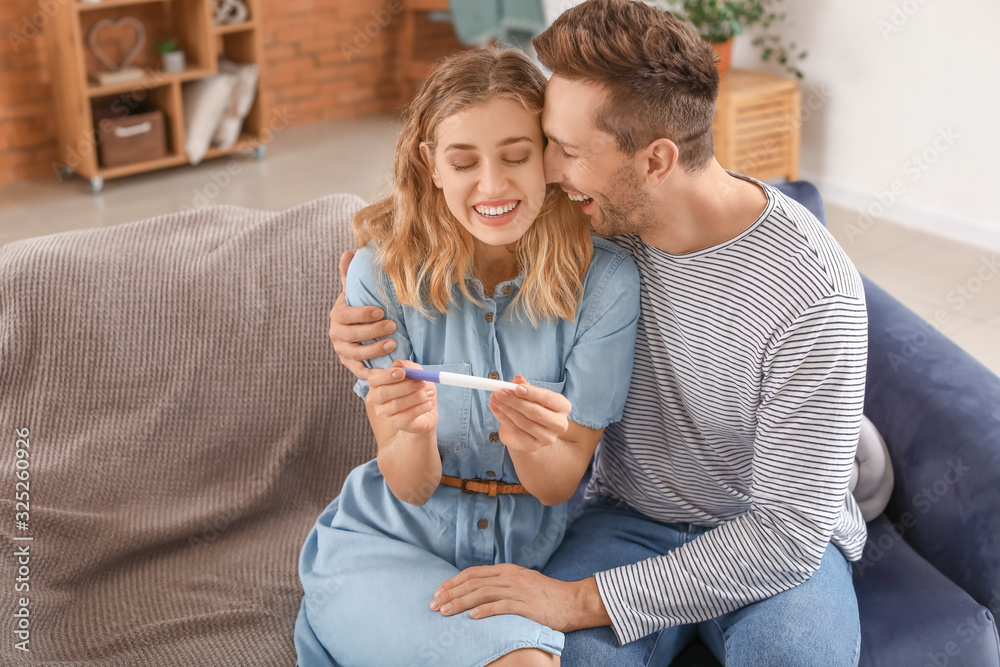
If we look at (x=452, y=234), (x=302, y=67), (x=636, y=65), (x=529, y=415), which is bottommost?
(x=302, y=67)

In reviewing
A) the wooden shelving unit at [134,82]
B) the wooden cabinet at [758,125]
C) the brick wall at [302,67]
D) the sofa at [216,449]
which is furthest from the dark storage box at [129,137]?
the sofa at [216,449]

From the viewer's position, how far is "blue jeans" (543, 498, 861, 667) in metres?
1.35

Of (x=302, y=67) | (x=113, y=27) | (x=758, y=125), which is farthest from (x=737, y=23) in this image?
(x=113, y=27)

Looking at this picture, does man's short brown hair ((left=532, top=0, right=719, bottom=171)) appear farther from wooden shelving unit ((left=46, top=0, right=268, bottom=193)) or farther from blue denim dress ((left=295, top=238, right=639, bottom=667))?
wooden shelving unit ((left=46, top=0, right=268, bottom=193))

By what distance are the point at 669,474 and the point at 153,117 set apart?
3.64 meters

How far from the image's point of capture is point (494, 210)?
4.60ft

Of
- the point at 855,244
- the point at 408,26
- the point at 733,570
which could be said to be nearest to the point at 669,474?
the point at 733,570

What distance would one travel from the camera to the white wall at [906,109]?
3.65 meters

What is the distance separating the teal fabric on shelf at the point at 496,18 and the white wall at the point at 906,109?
1.35 m

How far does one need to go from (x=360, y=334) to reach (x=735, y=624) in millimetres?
709

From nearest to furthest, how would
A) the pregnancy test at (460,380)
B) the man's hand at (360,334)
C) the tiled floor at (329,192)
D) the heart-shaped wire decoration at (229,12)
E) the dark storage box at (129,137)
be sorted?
the pregnancy test at (460,380) → the man's hand at (360,334) → the tiled floor at (329,192) → the dark storage box at (129,137) → the heart-shaped wire decoration at (229,12)

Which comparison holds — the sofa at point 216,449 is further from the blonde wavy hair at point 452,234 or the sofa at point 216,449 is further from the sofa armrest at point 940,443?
the blonde wavy hair at point 452,234

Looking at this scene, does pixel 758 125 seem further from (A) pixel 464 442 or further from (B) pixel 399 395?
(B) pixel 399 395

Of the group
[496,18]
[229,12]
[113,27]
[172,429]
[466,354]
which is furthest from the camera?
[496,18]
